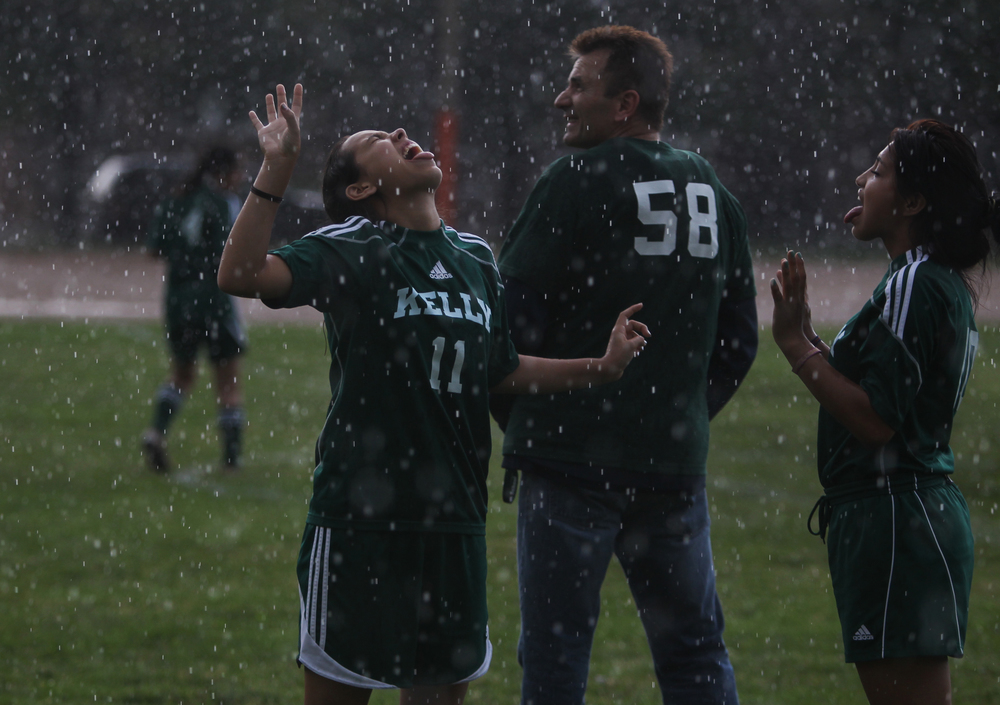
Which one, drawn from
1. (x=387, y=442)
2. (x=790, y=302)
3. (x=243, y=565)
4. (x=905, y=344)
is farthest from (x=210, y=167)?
(x=905, y=344)

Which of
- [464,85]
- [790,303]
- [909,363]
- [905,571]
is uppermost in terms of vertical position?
[464,85]

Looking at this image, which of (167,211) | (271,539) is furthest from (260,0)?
(271,539)

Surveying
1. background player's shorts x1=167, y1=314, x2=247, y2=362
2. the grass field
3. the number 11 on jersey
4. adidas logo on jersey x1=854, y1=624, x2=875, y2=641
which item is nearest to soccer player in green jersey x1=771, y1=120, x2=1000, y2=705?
adidas logo on jersey x1=854, y1=624, x2=875, y2=641

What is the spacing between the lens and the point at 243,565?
5203mm

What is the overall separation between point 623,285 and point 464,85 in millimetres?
23702

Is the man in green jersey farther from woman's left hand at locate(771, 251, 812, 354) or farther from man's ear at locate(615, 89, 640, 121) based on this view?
woman's left hand at locate(771, 251, 812, 354)

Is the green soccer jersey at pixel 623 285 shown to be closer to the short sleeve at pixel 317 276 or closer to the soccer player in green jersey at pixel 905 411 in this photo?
the soccer player in green jersey at pixel 905 411

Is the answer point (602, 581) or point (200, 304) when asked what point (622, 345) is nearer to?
point (602, 581)

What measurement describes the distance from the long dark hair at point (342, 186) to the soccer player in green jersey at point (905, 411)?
1.01 m

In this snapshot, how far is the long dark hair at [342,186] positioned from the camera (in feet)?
8.61

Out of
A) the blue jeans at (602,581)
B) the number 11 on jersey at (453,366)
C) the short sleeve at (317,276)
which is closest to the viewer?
the short sleeve at (317,276)

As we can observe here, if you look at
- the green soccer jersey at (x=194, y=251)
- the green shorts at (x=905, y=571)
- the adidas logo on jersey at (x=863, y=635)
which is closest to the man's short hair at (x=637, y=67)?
the green shorts at (x=905, y=571)

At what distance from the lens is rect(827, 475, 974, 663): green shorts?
8.21 ft

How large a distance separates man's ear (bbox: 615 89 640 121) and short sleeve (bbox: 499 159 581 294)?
0.79 ft
